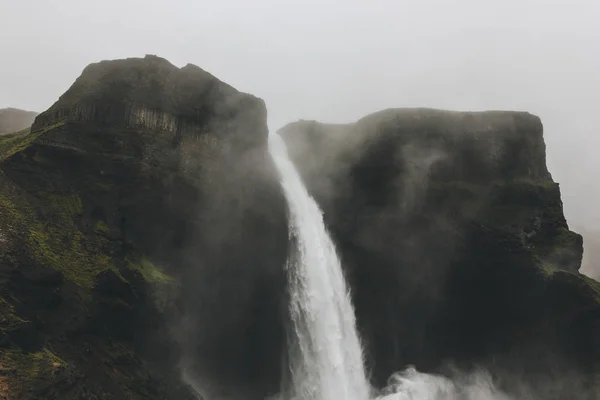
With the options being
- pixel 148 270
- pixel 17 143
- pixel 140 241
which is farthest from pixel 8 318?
pixel 17 143

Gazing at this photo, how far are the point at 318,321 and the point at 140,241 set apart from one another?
1278cm

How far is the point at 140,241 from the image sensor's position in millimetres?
33906

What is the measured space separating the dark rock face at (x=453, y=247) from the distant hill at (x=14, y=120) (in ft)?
125

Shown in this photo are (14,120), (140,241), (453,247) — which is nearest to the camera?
(140,241)

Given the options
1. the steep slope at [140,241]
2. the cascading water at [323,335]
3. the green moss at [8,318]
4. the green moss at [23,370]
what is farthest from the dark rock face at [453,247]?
the green moss at [8,318]

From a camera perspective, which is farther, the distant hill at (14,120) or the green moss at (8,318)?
the distant hill at (14,120)

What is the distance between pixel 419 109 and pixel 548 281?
18.3 metres

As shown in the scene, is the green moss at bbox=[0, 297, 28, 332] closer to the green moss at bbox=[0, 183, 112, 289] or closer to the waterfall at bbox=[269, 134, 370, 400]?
the green moss at bbox=[0, 183, 112, 289]

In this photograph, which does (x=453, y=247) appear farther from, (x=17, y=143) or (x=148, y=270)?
(x=17, y=143)

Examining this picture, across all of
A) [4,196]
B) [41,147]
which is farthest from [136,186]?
[4,196]

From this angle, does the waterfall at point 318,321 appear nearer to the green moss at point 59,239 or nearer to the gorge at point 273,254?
the gorge at point 273,254

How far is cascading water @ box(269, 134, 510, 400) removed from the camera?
3638cm

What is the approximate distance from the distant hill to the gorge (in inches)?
1331

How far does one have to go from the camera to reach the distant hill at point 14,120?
6711 centimetres
